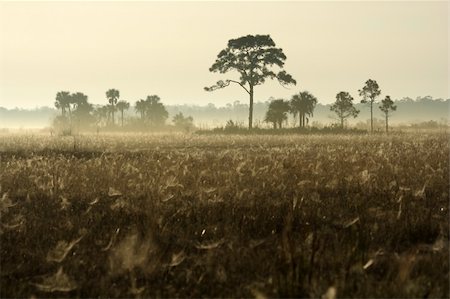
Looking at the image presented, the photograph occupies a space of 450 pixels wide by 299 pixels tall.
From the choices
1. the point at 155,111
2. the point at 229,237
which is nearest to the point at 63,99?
the point at 155,111

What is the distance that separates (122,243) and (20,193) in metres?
3.09

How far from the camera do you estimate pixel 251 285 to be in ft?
10.4

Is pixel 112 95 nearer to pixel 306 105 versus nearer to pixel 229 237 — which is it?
pixel 306 105

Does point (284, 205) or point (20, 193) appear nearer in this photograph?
point (284, 205)

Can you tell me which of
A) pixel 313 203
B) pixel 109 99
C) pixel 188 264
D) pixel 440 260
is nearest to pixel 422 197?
pixel 313 203

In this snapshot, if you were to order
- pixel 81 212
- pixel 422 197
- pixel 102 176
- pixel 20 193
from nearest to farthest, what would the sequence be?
pixel 81 212
pixel 422 197
pixel 20 193
pixel 102 176

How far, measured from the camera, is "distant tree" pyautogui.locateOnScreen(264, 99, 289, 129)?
151 feet

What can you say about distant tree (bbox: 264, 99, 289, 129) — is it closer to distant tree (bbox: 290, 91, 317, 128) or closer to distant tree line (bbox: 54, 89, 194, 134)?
distant tree (bbox: 290, 91, 317, 128)

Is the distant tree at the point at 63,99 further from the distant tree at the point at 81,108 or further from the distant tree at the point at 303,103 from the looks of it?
the distant tree at the point at 303,103

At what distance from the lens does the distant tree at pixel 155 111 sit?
72.9m

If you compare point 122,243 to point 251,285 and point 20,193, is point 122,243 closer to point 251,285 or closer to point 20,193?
point 251,285

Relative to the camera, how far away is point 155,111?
241 ft

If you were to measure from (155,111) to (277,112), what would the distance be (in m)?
31.7

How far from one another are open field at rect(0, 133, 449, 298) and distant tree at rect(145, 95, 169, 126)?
6577 centimetres
